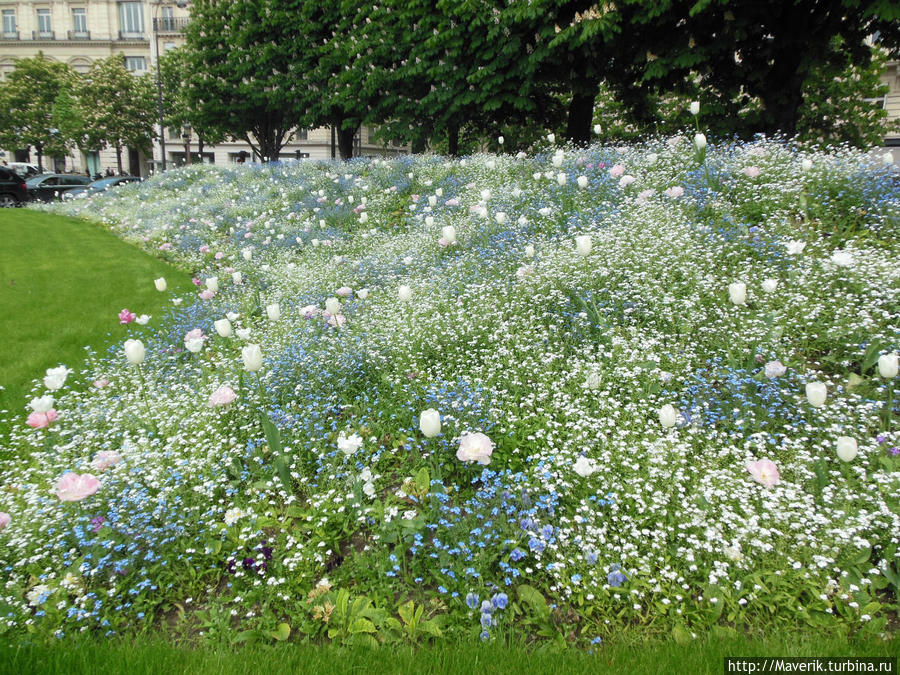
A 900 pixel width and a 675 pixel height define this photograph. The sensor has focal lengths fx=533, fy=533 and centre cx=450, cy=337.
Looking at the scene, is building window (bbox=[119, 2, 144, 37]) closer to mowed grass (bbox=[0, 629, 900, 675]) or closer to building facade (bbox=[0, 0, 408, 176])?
building facade (bbox=[0, 0, 408, 176])

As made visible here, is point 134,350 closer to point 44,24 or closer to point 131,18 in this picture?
point 131,18

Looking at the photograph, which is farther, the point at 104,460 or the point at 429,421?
the point at 104,460

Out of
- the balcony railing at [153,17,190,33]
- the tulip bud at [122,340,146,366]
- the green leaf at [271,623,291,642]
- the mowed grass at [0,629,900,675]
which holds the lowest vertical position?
the green leaf at [271,623,291,642]

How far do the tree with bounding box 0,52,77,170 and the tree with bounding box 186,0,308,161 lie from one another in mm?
32147

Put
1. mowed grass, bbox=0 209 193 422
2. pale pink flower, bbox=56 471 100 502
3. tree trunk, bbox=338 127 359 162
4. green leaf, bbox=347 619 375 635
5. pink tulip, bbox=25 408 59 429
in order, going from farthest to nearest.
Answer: tree trunk, bbox=338 127 359 162
mowed grass, bbox=0 209 193 422
pink tulip, bbox=25 408 59 429
pale pink flower, bbox=56 471 100 502
green leaf, bbox=347 619 375 635

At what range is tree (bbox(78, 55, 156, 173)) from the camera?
43.5 metres

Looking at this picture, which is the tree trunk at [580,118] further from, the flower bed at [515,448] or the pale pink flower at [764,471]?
the pale pink flower at [764,471]

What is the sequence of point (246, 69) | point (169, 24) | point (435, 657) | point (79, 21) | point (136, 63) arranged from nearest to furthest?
point (435, 657)
point (246, 69)
point (169, 24)
point (79, 21)
point (136, 63)

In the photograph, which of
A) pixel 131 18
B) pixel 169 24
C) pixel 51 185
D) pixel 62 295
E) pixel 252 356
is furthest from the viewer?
pixel 131 18

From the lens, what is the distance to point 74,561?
2881mm

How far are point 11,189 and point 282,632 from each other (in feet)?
87.7

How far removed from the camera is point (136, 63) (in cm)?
5778

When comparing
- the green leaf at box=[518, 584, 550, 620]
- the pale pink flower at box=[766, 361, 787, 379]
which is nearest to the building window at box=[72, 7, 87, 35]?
the pale pink flower at box=[766, 361, 787, 379]

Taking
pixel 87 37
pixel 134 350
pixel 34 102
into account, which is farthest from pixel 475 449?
pixel 87 37
